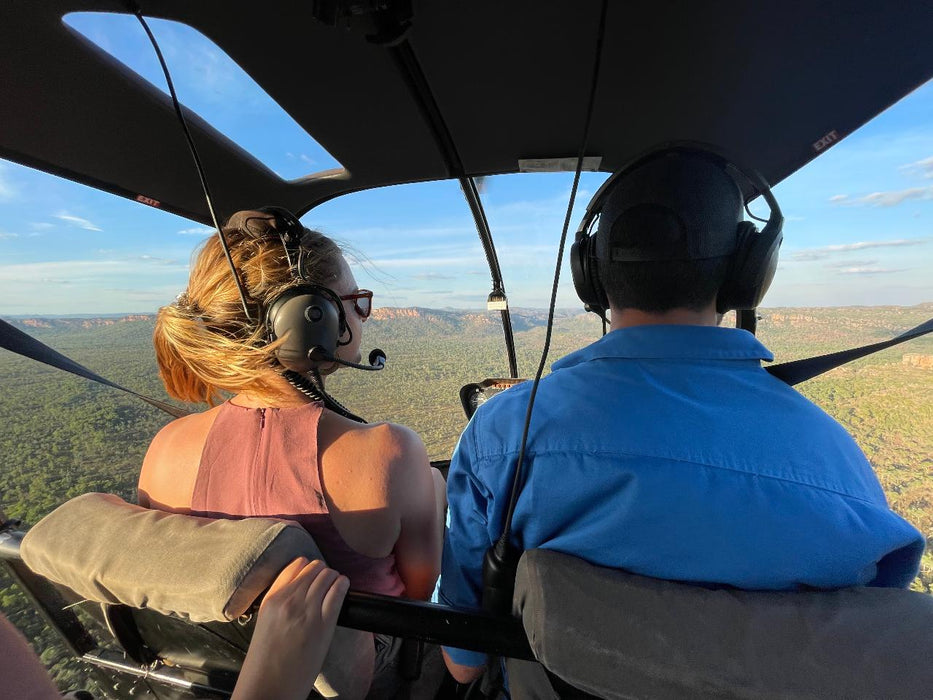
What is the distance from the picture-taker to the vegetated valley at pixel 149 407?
140 centimetres

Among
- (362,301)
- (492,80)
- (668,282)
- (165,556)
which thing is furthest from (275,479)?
(492,80)

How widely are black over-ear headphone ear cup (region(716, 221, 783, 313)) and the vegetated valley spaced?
0.40 m

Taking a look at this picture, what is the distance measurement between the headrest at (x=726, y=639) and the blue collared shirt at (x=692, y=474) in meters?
0.06

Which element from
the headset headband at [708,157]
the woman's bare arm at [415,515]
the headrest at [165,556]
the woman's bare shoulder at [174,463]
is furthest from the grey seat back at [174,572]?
the headset headband at [708,157]

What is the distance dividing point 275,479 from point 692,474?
0.96 meters

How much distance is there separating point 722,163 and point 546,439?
75cm

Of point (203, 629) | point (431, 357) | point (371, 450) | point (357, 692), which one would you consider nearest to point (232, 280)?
point (371, 450)

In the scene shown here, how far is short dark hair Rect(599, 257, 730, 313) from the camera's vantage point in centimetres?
93

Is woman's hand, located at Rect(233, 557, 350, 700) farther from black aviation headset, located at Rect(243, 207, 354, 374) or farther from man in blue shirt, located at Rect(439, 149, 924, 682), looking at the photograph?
black aviation headset, located at Rect(243, 207, 354, 374)

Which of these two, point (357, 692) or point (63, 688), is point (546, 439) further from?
point (63, 688)

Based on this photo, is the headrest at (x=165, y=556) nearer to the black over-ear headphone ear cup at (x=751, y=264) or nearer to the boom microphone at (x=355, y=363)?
the boom microphone at (x=355, y=363)

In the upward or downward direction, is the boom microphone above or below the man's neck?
below

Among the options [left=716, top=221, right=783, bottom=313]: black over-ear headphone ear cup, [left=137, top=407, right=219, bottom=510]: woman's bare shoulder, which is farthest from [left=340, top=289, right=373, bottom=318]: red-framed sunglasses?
[left=716, top=221, right=783, bottom=313]: black over-ear headphone ear cup

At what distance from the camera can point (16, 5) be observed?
1.04 m
